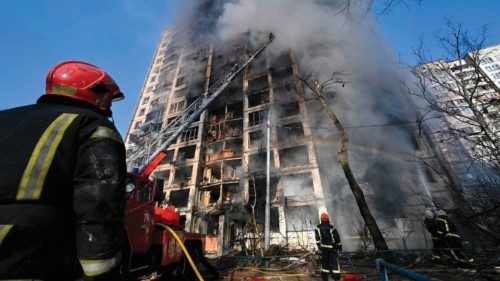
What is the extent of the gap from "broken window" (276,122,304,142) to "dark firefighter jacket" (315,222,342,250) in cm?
2012

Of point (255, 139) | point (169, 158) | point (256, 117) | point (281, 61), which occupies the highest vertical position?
point (281, 61)

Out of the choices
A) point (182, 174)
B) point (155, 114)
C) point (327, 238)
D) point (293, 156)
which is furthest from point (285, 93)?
point (327, 238)

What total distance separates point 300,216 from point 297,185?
336 centimetres

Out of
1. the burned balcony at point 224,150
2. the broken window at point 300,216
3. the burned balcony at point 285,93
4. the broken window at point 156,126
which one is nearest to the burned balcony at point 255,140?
the burned balcony at point 224,150

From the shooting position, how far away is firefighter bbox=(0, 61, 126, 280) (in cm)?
100

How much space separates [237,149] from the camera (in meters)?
32.3

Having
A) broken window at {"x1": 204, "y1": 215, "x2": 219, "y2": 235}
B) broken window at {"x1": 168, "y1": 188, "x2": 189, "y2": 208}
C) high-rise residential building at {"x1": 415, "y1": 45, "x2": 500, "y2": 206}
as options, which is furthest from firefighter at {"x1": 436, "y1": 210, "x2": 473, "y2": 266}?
broken window at {"x1": 168, "y1": 188, "x2": 189, "y2": 208}

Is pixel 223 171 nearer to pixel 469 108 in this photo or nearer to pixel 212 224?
pixel 212 224

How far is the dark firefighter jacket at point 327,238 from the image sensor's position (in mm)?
7809

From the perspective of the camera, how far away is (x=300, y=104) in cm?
2981

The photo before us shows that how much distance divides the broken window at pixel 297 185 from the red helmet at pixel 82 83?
83.5 feet

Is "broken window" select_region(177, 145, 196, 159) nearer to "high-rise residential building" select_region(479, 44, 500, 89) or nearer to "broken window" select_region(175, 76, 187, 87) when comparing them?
"broken window" select_region(175, 76, 187, 87)

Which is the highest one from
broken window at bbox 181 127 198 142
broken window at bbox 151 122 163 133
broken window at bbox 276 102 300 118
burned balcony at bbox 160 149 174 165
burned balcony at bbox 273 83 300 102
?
burned balcony at bbox 273 83 300 102

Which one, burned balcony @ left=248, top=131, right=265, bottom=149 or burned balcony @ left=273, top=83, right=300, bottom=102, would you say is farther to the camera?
burned balcony @ left=273, top=83, right=300, bottom=102
